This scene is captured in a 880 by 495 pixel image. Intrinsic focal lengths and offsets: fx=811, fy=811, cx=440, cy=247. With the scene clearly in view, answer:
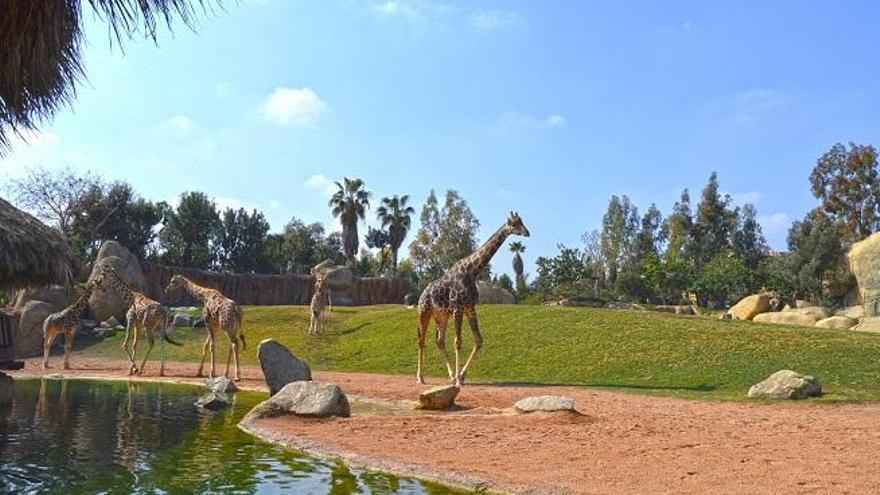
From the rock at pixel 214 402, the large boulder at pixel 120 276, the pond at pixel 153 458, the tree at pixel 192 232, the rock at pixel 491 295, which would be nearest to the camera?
the pond at pixel 153 458

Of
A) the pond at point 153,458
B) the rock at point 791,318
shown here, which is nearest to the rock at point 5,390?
the pond at point 153,458

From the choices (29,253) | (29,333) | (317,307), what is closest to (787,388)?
(29,253)

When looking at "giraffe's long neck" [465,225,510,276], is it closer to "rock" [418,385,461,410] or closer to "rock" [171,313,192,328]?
"rock" [418,385,461,410]

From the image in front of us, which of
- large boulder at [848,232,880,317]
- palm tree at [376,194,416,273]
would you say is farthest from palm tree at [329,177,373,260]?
large boulder at [848,232,880,317]

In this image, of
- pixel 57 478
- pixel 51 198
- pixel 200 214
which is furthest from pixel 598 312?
pixel 200 214

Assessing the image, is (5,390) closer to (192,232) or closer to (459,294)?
(459,294)

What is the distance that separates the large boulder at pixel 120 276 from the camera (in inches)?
1581

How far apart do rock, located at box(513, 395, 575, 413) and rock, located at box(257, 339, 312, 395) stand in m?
6.14

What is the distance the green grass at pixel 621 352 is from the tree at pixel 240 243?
142 feet

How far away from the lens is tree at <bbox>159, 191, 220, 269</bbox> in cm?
7344

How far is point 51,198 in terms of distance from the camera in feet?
204

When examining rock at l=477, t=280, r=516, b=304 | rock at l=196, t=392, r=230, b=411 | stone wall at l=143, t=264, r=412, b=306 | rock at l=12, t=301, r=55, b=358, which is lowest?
rock at l=196, t=392, r=230, b=411

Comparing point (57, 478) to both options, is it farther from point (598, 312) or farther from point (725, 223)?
point (725, 223)

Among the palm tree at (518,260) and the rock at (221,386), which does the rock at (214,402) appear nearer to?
the rock at (221,386)
